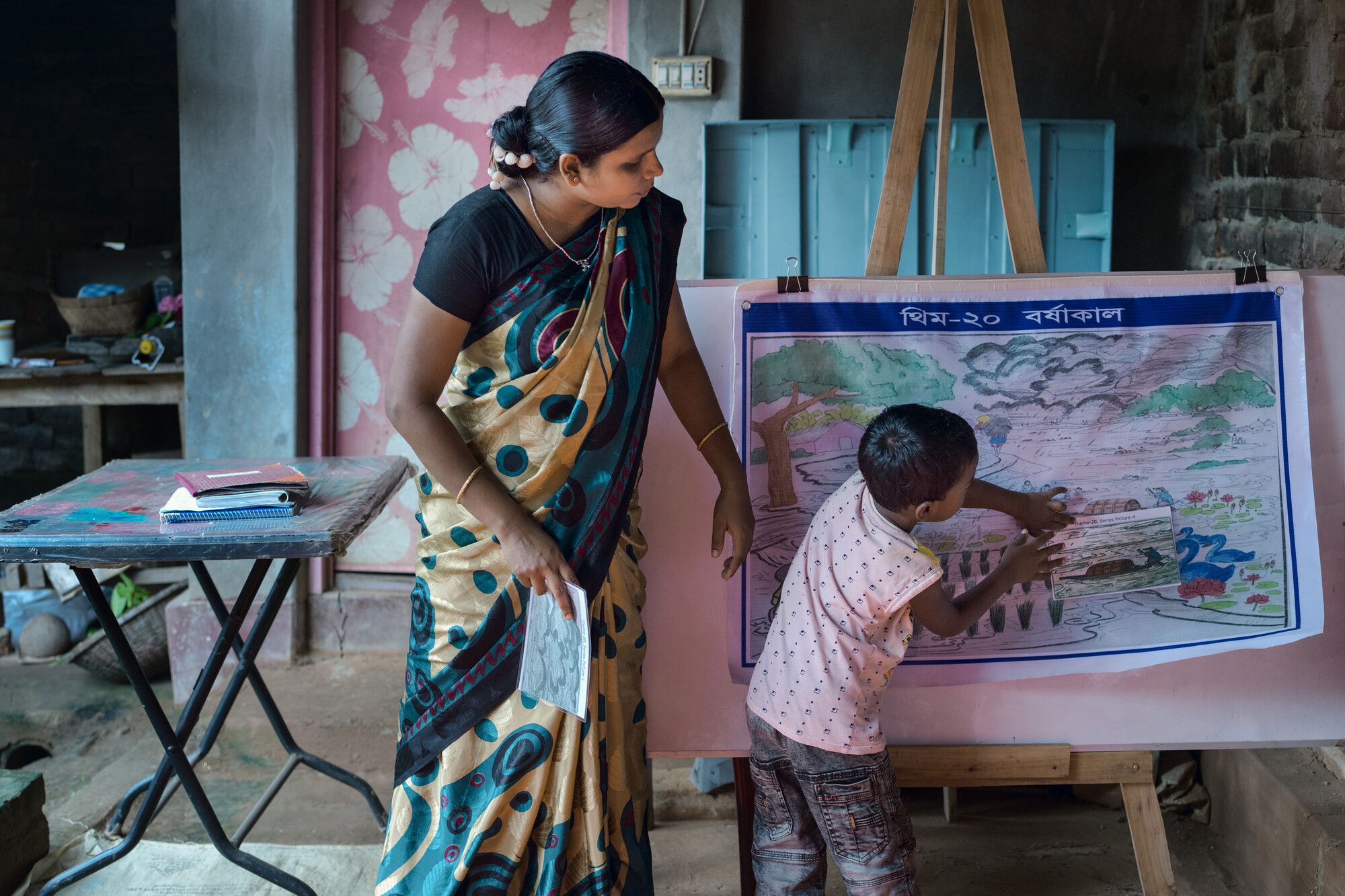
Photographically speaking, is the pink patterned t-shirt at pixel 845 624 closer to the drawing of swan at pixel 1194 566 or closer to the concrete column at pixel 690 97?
the drawing of swan at pixel 1194 566

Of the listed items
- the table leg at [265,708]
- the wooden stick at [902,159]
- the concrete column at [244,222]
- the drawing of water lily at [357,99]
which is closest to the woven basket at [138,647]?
the concrete column at [244,222]

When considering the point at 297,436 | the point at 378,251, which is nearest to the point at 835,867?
the point at 297,436

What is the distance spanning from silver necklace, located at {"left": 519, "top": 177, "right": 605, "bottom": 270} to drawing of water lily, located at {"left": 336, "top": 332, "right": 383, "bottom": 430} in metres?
2.16

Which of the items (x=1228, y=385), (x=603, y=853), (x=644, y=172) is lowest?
(x=603, y=853)

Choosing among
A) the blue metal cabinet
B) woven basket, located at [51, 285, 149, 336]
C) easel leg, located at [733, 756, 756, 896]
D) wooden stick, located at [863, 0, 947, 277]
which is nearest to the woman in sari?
easel leg, located at [733, 756, 756, 896]

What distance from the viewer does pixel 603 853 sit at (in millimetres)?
1847

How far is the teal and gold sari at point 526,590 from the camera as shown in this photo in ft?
5.56

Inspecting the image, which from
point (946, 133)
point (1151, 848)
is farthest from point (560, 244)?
point (1151, 848)

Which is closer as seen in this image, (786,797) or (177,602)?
(786,797)

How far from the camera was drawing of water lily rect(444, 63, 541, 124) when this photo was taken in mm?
3502

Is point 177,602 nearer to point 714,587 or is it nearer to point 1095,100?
point 714,587

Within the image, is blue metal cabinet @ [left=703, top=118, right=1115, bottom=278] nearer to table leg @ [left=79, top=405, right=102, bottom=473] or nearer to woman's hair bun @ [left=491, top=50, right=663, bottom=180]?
woman's hair bun @ [left=491, top=50, right=663, bottom=180]

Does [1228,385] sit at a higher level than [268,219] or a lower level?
lower

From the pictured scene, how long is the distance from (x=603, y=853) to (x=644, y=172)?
1202mm
